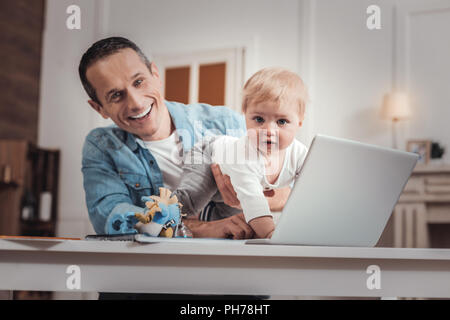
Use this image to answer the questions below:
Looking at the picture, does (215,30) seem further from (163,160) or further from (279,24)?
(163,160)

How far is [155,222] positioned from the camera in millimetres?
886

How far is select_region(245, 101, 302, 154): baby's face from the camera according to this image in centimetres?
155

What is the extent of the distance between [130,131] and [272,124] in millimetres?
589

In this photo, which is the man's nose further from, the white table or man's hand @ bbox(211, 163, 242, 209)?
the white table

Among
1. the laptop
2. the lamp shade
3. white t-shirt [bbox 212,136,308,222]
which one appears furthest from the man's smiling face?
the lamp shade

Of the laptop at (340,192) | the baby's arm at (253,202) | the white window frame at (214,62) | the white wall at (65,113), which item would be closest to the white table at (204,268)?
the laptop at (340,192)

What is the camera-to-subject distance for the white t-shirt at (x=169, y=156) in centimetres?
182


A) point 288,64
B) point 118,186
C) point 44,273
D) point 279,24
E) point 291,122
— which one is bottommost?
point 44,273

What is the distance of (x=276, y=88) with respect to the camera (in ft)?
5.03

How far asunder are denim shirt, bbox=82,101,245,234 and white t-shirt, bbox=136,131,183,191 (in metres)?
0.02

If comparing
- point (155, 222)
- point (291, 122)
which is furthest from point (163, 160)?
point (155, 222)

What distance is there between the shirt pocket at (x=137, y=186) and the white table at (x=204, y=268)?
1.09 metres

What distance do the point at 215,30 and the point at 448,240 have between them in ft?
7.36

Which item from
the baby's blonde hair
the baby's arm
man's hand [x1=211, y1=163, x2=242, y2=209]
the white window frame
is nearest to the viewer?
the baby's arm
